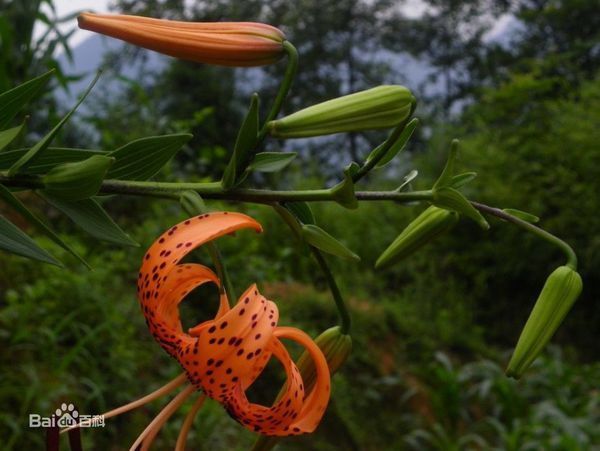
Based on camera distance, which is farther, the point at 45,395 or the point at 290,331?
the point at 45,395

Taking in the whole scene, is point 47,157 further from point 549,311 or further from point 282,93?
point 549,311

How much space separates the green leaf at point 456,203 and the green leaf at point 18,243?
156 mm

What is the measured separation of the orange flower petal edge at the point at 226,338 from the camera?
13.0 inches

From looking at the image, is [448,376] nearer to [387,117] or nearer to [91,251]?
[91,251]

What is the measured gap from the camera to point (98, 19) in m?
0.35

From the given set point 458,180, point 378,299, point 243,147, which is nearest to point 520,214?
point 458,180

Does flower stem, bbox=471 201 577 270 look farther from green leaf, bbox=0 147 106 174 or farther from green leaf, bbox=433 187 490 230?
green leaf, bbox=0 147 106 174

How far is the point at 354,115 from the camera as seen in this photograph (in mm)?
349

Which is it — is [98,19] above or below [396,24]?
above

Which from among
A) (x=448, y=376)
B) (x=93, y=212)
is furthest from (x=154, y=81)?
(x=93, y=212)

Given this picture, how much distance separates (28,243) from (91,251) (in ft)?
5.31

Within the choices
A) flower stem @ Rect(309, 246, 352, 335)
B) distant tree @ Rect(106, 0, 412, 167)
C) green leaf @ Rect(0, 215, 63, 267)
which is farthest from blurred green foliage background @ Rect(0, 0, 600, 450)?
distant tree @ Rect(106, 0, 412, 167)

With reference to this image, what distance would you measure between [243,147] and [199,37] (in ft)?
0.17

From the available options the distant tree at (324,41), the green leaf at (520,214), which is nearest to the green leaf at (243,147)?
the green leaf at (520,214)
